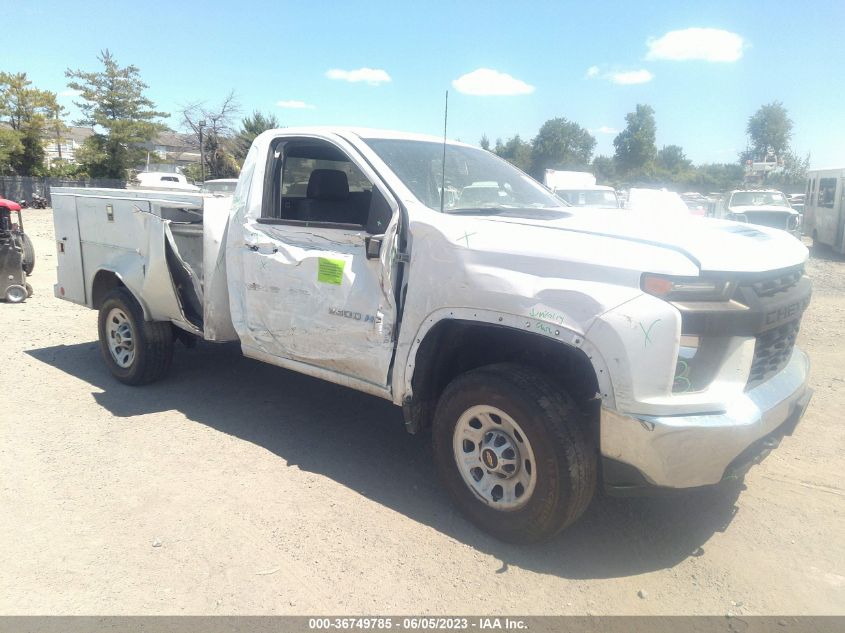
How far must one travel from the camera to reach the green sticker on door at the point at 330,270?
3.95 m

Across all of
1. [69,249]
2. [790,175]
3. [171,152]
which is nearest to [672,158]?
[790,175]

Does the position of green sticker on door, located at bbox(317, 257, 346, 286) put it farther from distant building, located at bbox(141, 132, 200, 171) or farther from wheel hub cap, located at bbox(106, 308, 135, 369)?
distant building, located at bbox(141, 132, 200, 171)

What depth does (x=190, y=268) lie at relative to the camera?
5.04 meters

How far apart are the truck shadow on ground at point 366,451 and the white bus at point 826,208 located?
17718mm

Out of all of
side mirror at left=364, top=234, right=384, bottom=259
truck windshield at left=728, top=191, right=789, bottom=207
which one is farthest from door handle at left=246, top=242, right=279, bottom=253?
truck windshield at left=728, top=191, right=789, bottom=207

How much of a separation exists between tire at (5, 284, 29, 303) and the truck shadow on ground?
2.85 metres

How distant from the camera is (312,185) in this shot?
4723 millimetres

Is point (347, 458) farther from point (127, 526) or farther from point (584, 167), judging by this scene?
point (584, 167)

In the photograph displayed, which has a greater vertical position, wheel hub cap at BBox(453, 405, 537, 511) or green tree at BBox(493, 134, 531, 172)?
green tree at BBox(493, 134, 531, 172)

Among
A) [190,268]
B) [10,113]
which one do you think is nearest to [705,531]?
[190,268]

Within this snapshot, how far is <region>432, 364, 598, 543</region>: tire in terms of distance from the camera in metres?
3.07

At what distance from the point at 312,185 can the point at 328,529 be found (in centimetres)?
242

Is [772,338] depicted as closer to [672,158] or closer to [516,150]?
[516,150]

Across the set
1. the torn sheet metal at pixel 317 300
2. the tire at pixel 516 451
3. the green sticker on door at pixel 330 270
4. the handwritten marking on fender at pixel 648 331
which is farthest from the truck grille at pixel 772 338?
the green sticker on door at pixel 330 270
